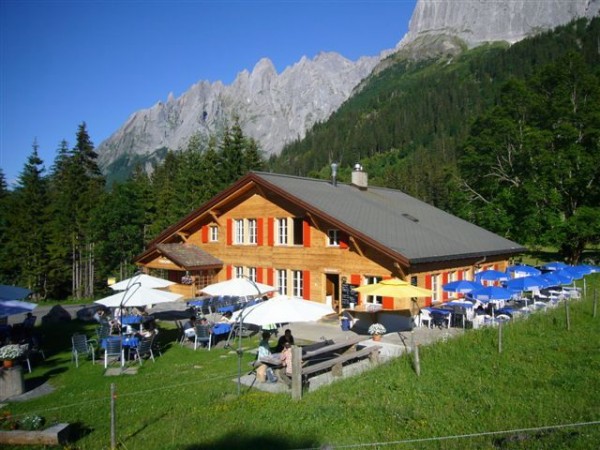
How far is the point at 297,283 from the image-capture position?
72.5 ft

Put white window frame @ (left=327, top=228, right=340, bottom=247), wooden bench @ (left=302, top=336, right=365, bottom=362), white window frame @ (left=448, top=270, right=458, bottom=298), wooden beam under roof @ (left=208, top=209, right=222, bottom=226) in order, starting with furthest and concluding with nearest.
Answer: wooden beam under roof @ (left=208, top=209, right=222, bottom=226), white window frame @ (left=327, top=228, right=340, bottom=247), white window frame @ (left=448, top=270, right=458, bottom=298), wooden bench @ (left=302, top=336, right=365, bottom=362)

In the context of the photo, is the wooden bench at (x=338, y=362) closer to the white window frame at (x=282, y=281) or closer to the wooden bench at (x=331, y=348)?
the wooden bench at (x=331, y=348)

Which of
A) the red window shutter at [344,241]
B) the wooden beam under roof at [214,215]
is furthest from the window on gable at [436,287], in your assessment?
the wooden beam under roof at [214,215]

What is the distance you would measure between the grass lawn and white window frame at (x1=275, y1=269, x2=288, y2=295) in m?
10.0

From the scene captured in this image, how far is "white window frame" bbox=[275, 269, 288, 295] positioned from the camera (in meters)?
22.5

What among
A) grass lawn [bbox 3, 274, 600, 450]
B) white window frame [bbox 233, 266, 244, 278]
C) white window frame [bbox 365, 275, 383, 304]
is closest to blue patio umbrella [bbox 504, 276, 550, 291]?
grass lawn [bbox 3, 274, 600, 450]

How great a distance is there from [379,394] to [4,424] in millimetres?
6258

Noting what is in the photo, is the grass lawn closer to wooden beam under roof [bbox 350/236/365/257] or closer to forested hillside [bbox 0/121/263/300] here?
wooden beam under roof [bbox 350/236/365/257]

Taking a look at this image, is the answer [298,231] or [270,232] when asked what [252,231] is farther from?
[298,231]

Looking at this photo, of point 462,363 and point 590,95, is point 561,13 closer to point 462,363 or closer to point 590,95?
point 590,95

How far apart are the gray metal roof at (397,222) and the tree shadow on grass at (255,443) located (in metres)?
10.9

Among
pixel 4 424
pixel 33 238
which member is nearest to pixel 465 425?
pixel 4 424

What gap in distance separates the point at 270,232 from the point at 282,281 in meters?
2.49

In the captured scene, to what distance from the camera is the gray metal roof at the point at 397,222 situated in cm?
1870
